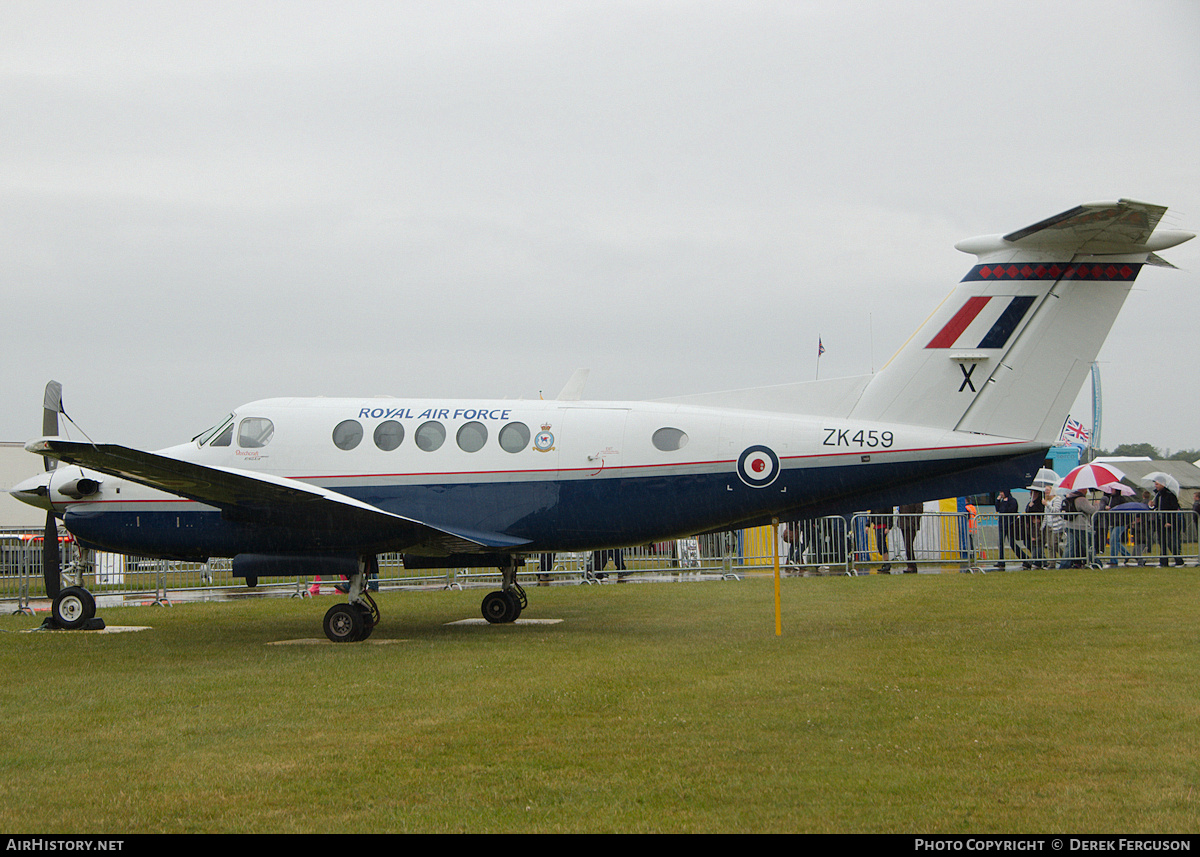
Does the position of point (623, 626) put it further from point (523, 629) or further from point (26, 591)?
point (26, 591)

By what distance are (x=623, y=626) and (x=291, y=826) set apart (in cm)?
987

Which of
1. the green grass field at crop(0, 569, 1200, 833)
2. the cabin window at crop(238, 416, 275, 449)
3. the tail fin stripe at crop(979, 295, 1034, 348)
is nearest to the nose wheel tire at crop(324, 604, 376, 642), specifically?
the green grass field at crop(0, 569, 1200, 833)

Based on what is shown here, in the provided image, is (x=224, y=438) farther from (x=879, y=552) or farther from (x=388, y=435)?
(x=879, y=552)

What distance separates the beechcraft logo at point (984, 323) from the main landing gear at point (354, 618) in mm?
8257

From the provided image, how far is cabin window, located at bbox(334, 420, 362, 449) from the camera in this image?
1470 centimetres

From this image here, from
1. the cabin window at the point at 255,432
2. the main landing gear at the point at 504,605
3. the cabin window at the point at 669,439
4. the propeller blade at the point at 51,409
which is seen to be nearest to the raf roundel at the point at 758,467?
the cabin window at the point at 669,439

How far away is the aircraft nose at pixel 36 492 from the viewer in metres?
15.0

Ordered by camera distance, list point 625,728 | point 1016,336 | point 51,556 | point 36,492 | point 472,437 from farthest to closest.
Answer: point 51,556, point 36,492, point 472,437, point 1016,336, point 625,728

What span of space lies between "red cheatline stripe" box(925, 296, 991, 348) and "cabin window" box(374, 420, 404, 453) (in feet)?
23.8

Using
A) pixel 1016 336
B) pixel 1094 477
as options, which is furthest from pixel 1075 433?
pixel 1016 336

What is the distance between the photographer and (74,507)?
Answer: 48.9 ft

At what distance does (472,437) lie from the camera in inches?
568

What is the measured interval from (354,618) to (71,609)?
16.0 ft

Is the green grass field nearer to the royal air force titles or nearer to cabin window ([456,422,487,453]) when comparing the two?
cabin window ([456,422,487,453])
